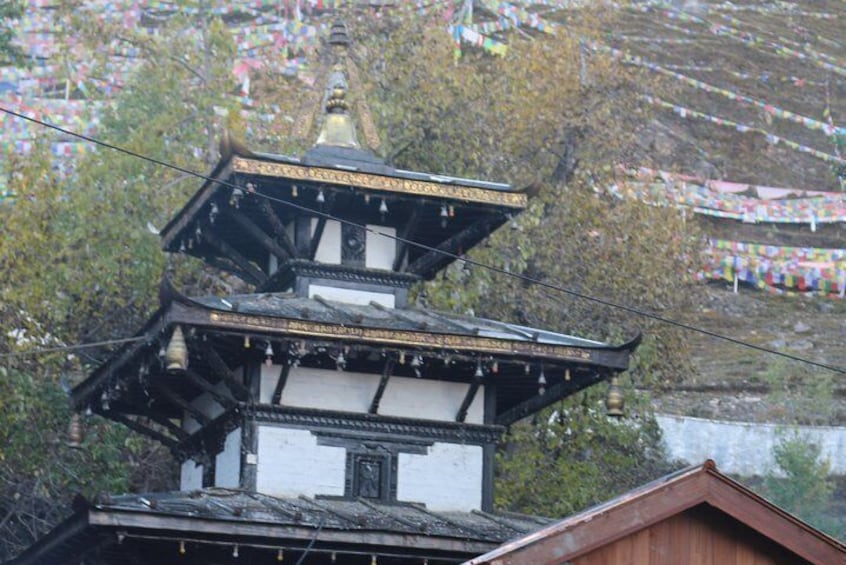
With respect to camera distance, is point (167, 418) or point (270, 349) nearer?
point (270, 349)

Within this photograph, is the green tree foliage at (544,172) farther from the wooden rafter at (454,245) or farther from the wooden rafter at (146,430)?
the wooden rafter at (146,430)

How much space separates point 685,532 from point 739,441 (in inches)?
1418

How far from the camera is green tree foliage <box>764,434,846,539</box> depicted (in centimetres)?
4788

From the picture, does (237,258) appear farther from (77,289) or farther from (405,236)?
(77,289)

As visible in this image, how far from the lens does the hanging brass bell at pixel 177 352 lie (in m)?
20.3

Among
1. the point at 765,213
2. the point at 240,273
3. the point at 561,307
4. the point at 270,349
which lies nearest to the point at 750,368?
the point at 765,213

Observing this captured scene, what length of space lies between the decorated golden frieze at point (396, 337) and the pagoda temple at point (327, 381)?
0.07ft

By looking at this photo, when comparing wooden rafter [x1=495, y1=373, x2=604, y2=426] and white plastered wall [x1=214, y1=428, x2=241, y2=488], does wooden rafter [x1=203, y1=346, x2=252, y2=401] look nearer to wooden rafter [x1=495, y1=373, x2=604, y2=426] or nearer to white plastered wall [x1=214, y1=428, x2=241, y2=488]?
white plastered wall [x1=214, y1=428, x2=241, y2=488]

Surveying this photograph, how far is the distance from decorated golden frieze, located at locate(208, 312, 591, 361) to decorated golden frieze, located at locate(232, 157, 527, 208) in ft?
7.40

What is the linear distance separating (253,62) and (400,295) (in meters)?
45.9

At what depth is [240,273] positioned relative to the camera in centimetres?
2612

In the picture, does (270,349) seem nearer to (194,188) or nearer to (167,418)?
(167,418)

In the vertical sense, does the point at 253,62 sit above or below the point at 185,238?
above

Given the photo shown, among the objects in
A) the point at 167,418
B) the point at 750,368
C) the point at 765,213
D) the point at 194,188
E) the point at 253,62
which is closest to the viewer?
the point at 167,418
